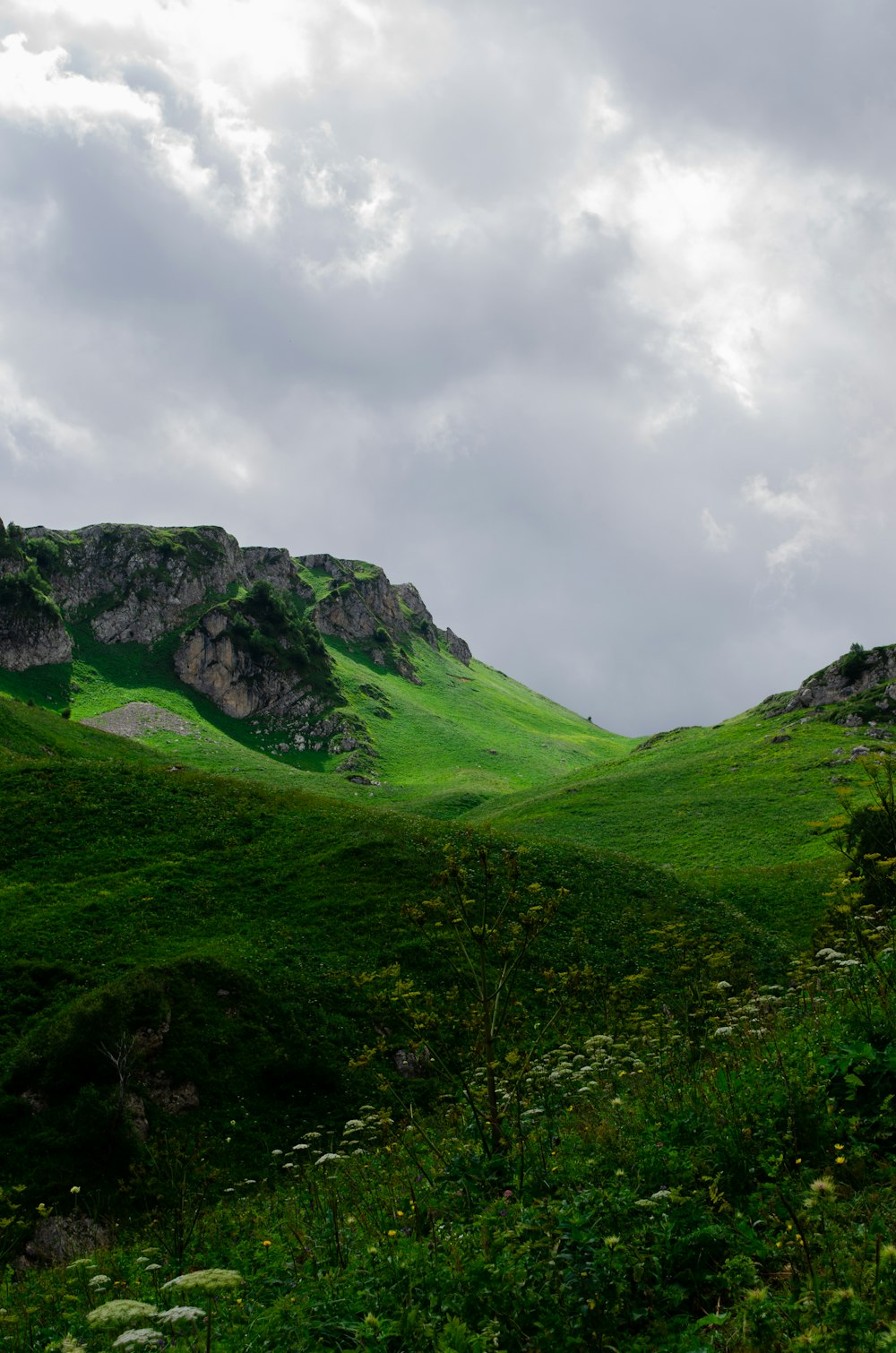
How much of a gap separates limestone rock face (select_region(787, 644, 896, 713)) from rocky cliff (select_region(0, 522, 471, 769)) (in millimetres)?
85716

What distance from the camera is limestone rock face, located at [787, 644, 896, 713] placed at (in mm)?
106625

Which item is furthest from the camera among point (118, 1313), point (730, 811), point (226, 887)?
point (730, 811)

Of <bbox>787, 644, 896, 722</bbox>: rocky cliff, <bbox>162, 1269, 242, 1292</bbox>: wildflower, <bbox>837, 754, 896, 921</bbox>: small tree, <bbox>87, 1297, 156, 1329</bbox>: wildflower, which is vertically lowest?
<bbox>87, 1297, 156, 1329</bbox>: wildflower

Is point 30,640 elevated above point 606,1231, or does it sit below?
above

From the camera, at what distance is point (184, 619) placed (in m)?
170

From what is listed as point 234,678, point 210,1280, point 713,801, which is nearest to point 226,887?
point 210,1280

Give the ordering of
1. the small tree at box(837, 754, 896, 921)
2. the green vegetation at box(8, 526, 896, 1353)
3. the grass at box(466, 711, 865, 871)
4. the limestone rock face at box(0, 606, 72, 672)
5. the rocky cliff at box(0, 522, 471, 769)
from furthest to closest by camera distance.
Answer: the rocky cliff at box(0, 522, 471, 769) → the limestone rock face at box(0, 606, 72, 672) → the grass at box(466, 711, 865, 871) → the small tree at box(837, 754, 896, 921) → the green vegetation at box(8, 526, 896, 1353)

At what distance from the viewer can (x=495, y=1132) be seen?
6.99 m

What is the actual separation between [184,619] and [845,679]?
14578 centimetres

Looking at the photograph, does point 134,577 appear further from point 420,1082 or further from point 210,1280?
point 210,1280

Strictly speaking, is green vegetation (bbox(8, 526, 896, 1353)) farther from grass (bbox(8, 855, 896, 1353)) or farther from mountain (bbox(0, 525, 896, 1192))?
mountain (bbox(0, 525, 896, 1192))

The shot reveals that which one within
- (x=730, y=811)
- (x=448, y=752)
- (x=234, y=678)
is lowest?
(x=448, y=752)

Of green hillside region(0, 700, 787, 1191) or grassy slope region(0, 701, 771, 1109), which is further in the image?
grassy slope region(0, 701, 771, 1109)

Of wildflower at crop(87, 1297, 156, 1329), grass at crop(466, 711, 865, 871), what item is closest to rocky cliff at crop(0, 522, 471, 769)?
grass at crop(466, 711, 865, 871)
